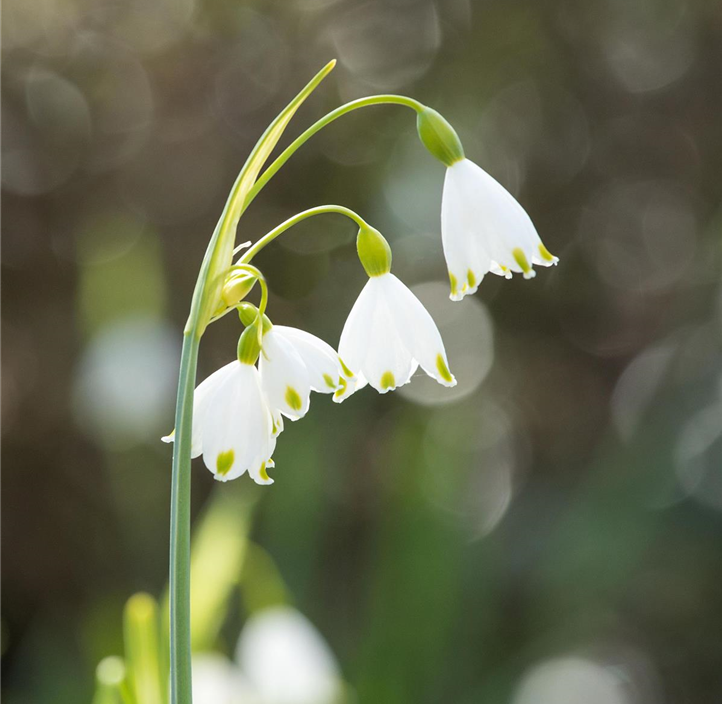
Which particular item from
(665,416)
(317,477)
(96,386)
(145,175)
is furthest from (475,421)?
(145,175)

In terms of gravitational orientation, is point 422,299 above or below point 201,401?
above

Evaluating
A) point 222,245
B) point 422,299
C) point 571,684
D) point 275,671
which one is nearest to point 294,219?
point 222,245

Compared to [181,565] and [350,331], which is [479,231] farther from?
[181,565]

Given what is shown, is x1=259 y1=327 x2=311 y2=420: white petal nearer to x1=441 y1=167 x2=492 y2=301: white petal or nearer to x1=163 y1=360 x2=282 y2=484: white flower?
x1=163 y1=360 x2=282 y2=484: white flower

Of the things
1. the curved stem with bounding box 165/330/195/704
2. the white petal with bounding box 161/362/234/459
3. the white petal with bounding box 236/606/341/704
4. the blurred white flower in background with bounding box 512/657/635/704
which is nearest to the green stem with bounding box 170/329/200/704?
the curved stem with bounding box 165/330/195/704

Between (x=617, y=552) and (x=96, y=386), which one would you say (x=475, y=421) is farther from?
(x=96, y=386)

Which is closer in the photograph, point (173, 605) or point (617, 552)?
point (173, 605)

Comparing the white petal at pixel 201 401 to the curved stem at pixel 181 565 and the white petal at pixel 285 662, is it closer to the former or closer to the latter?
the curved stem at pixel 181 565
